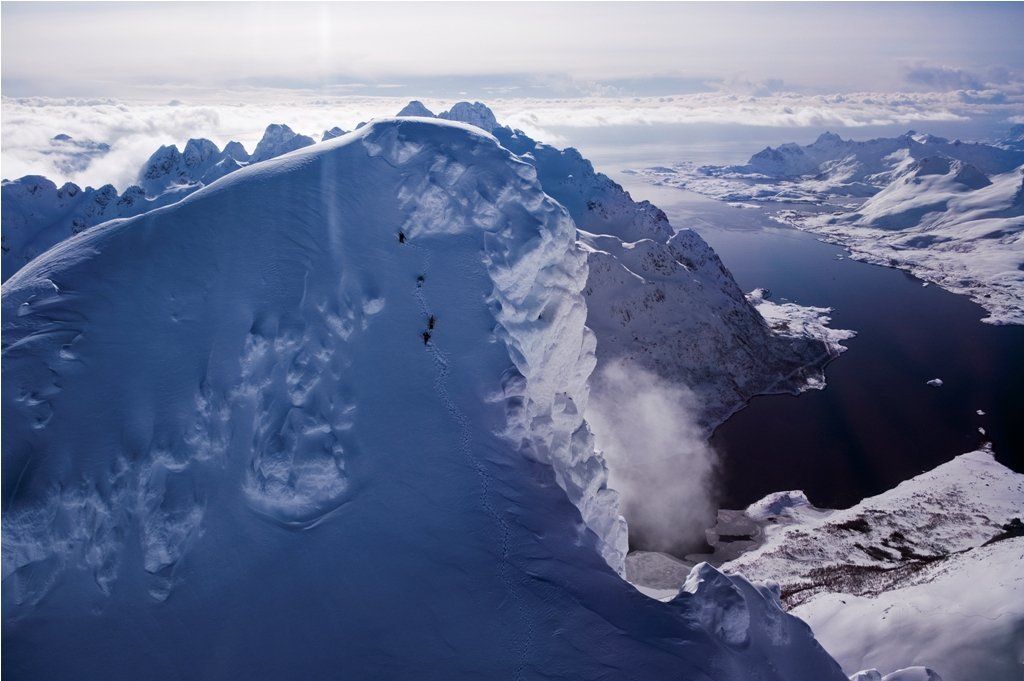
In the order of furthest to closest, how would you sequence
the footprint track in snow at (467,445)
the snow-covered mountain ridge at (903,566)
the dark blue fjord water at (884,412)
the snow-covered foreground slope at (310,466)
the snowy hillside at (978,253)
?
1. the snowy hillside at (978,253)
2. the dark blue fjord water at (884,412)
3. the snow-covered mountain ridge at (903,566)
4. the footprint track in snow at (467,445)
5. the snow-covered foreground slope at (310,466)

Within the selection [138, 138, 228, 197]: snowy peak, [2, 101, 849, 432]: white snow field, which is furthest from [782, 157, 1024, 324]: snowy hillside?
[138, 138, 228, 197]: snowy peak

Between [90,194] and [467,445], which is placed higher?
[90,194]

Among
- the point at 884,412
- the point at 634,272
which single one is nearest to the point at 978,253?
the point at 884,412

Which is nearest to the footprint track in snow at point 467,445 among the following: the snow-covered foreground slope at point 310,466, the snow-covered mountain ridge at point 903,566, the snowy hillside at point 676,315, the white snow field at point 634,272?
the snow-covered foreground slope at point 310,466

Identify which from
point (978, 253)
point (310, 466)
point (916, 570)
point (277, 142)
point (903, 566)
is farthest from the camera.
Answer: point (978, 253)

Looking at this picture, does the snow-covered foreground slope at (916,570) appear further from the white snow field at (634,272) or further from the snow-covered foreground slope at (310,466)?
the white snow field at (634,272)

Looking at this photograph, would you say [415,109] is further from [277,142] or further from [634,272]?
[634,272]

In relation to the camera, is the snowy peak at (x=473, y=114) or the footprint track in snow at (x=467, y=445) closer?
the footprint track in snow at (x=467, y=445)
